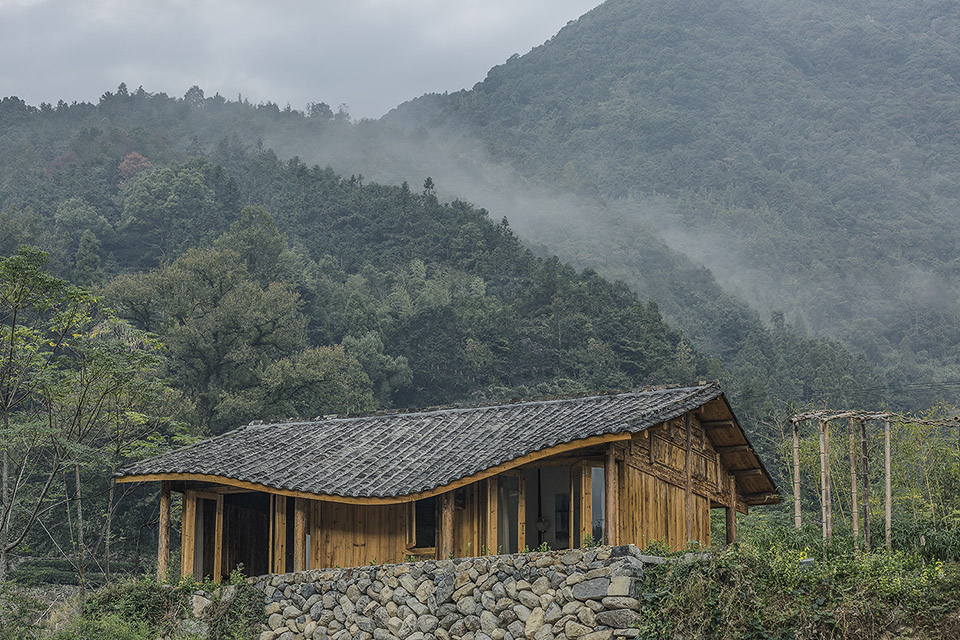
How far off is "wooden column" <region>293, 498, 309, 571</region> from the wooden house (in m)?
0.02

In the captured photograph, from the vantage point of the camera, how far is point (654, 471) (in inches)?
760

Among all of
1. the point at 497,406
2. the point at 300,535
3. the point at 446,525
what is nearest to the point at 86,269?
the point at 497,406

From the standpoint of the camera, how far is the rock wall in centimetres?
1568

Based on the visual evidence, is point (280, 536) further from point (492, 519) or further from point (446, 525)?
point (492, 519)

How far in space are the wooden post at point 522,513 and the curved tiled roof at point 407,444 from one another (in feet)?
2.13

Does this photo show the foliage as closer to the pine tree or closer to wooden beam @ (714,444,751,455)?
wooden beam @ (714,444,751,455)

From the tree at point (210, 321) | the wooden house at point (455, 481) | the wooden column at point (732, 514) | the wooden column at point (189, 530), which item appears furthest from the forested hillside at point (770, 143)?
the wooden column at point (189, 530)

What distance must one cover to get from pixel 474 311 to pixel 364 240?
1660cm

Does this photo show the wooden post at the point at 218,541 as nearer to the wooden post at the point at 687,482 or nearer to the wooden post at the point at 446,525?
the wooden post at the point at 446,525

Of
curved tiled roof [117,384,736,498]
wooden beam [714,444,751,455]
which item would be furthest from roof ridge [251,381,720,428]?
wooden beam [714,444,751,455]

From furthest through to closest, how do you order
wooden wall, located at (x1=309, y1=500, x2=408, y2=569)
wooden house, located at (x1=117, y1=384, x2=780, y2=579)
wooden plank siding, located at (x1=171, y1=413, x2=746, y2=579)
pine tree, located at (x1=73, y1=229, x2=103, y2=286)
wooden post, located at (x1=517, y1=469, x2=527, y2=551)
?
pine tree, located at (x1=73, y1=229, x2=103, y2=286) < wooden wall, located at (x1=309, y1=500, x2=408, y2=569) < wooden post, located at (x1=517, y1=469, x2=527, y2=551) < wooden plank siding, located at (x1=171, y1=413, x2=746, y2=579) < wooden house, located at (x1=117, y1=384, x2=780, y2=579)

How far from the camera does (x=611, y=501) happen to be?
17.5 m

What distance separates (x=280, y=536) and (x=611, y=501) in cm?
581

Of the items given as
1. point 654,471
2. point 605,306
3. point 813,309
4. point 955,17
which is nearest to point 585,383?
point 605,306
